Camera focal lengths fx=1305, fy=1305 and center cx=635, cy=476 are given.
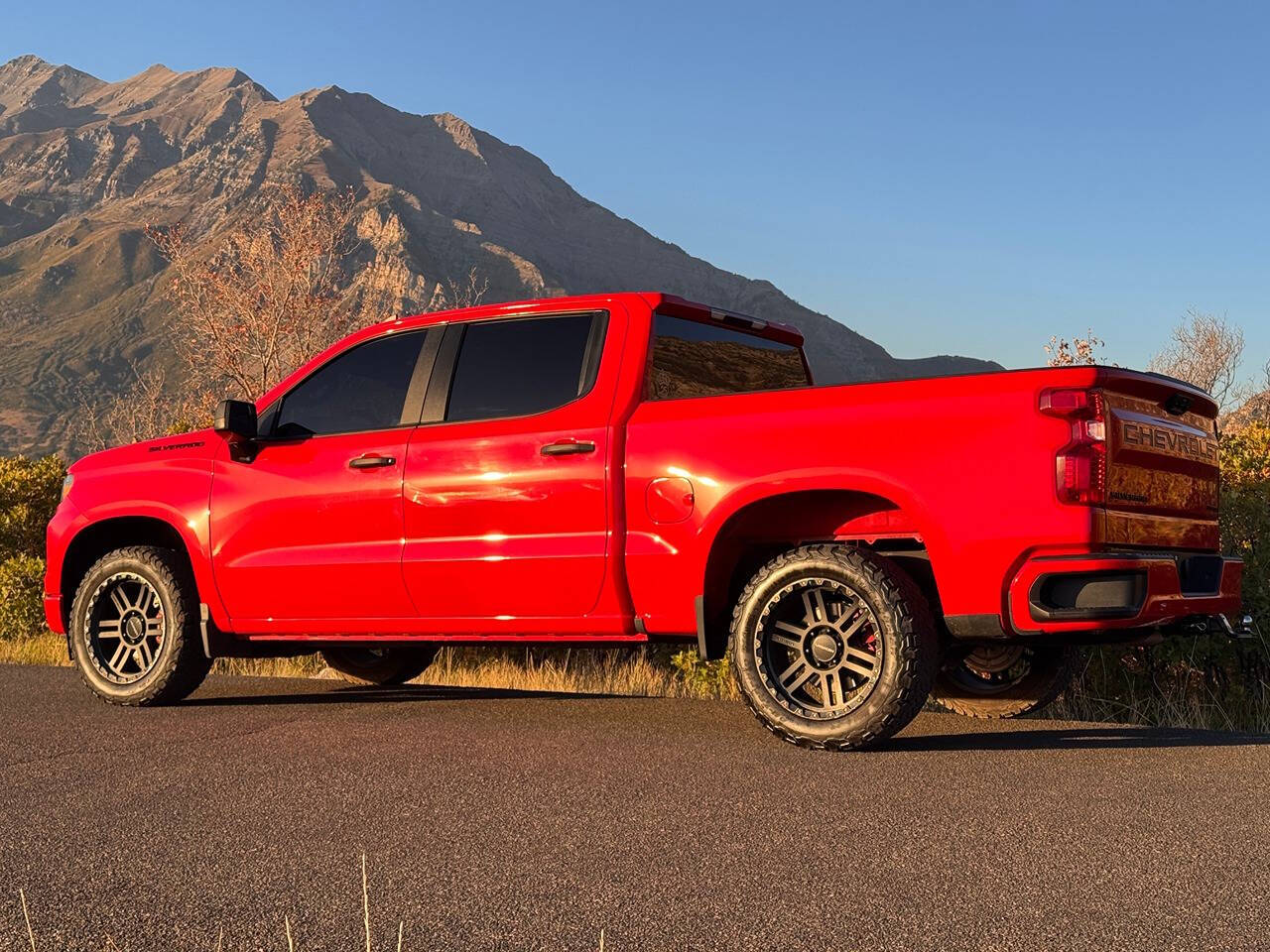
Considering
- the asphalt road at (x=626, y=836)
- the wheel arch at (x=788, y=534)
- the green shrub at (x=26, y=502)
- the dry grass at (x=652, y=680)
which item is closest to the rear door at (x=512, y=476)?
the wheel arch at (x=788, y=534)

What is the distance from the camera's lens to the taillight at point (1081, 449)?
16.5 ft

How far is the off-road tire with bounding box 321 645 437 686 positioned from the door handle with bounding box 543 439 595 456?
9.39 feet

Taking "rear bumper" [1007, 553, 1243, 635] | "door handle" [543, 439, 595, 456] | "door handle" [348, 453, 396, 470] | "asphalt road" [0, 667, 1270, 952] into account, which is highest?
"door handle" [543, 439, 595, 456]

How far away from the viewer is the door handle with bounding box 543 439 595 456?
607cm

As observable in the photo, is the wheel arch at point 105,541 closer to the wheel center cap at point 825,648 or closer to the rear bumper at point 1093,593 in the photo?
the wheel center cap at point 825,648

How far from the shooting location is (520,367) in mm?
6578

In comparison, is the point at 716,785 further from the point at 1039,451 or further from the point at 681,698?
the point at 681,698

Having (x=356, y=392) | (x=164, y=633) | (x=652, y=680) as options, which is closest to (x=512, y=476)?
(x=356, y=392)

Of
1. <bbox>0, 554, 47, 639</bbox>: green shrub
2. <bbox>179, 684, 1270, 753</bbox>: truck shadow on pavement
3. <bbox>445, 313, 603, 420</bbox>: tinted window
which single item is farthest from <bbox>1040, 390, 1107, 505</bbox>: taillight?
<bbox>0, 554, 47, 639</bbox>: green shrub

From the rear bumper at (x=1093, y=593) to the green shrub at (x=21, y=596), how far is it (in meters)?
9.75

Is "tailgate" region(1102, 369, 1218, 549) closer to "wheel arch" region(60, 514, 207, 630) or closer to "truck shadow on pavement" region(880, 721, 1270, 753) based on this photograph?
"truck shadow on pavement" region(880, 721, 1270, 753)

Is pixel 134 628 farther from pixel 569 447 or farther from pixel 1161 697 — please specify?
pixel 1161 697

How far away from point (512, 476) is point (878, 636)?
192cm

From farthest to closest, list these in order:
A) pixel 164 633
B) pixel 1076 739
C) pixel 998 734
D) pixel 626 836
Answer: pixel 164 633
pixel 998 734
pixel 1076 739
pixel 626 836
